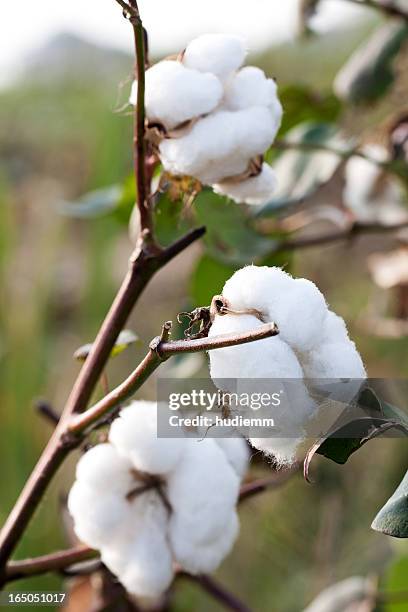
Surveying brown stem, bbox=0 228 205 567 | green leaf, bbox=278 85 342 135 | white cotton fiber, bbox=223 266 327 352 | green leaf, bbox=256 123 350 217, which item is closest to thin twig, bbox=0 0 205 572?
brown stem, bbox=0 228 205 567

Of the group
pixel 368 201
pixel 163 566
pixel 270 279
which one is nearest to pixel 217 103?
pixel 270 279

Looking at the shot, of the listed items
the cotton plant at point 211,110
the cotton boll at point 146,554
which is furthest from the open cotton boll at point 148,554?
the cotton plant at point 211,110

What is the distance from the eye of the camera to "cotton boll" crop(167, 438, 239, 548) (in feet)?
1.75

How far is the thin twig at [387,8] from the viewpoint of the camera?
2.92 feet

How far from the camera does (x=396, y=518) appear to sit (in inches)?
16.9

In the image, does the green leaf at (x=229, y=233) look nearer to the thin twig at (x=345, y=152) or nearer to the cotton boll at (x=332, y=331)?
the thin twig at (x=345, y=152)

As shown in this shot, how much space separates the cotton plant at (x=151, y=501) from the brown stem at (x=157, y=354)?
0.08 feet

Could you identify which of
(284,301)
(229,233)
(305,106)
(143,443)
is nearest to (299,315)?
(284,301)

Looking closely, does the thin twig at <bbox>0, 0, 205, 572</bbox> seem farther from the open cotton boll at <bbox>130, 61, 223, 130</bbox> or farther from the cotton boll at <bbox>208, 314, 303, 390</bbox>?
the cotton boll at <bbox>208, 314, 303, 390</bbox>

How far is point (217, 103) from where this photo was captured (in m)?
0.56

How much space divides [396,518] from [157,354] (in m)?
0.13

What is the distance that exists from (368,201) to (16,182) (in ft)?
11.5

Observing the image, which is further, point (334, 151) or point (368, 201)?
point (368, 201)

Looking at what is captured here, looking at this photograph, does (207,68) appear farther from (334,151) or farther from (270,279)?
(334,151)
